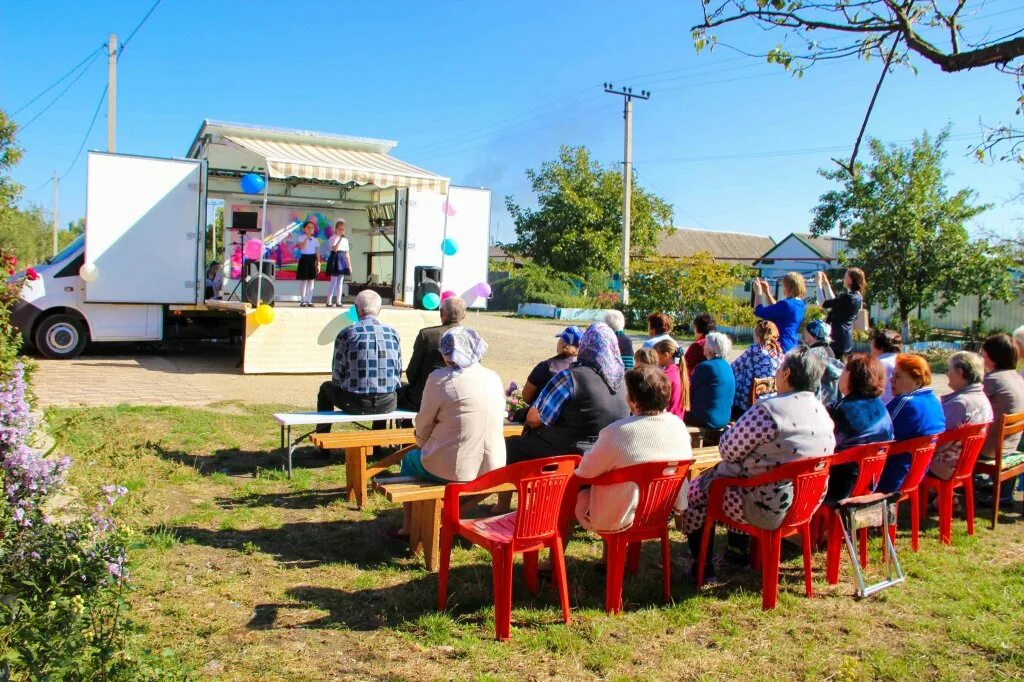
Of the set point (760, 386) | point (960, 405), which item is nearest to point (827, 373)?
point (760, 386)

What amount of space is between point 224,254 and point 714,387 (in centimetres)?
1129

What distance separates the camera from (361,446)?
539 centimetres

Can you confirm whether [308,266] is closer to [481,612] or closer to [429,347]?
[429,347]

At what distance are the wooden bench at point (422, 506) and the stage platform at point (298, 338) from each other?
7095 millimetres

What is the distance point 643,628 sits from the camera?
375cm

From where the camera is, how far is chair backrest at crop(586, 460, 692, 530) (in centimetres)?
376

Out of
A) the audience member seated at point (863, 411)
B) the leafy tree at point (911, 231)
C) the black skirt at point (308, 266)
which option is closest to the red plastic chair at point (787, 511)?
the audience member seated at point (863, 411)

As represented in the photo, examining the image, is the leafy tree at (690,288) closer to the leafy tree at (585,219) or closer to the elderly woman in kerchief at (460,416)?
the leafy tree at (585,219)

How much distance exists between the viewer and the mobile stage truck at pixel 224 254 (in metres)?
11.6

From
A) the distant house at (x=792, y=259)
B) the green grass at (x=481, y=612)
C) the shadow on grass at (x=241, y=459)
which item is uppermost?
the distant house at (x=792, y=259)

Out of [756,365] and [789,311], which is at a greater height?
[789,311]

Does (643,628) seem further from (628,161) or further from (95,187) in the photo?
(628,161)

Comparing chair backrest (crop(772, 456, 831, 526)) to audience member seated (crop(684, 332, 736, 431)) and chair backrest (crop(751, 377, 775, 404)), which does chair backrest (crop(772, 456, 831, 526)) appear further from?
chair backrest (crop(751, 377, 775, 404))

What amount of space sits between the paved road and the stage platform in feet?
0.67
